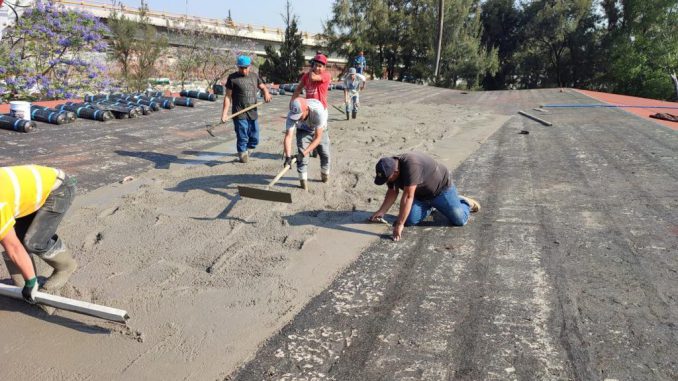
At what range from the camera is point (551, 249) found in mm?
3838

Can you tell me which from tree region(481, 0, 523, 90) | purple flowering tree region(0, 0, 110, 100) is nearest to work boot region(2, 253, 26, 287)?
purple flowering tree region(0, 0, 110, 100)

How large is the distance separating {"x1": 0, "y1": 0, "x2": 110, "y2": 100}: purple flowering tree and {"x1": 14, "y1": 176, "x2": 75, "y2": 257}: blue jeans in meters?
9.41

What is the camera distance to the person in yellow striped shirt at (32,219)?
248cm

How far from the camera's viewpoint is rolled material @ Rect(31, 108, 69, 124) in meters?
7.88

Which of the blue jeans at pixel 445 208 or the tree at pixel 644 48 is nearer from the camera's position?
the blue jeans at pixel 445 208

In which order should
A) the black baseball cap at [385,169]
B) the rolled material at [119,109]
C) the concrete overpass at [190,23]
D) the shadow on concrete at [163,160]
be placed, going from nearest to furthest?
the black baseball cap at [385,169] < the shadow on concrete at [163,160] < the rolled material at [119,109] < the concrete overpass at [190,23]

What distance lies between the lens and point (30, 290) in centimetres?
275

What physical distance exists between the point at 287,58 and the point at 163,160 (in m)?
21.5

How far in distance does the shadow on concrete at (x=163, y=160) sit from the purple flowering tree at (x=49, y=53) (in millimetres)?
5735

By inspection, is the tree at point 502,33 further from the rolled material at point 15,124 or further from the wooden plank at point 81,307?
the wooden plank at point 81,307

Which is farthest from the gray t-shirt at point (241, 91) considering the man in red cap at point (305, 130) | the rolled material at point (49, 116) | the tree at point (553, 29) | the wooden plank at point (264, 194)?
the tree at point (553, 29)

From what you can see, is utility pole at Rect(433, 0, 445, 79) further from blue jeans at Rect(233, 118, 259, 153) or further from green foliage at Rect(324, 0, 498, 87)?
blue jeans at Rect(233, 118, 259, 153)

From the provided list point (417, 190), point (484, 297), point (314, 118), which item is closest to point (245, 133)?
point (314, 118)

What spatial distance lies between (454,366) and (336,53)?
33.2 m
